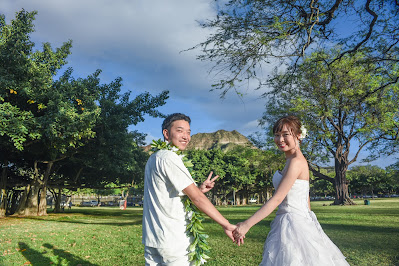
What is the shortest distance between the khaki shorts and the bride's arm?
2.72ft

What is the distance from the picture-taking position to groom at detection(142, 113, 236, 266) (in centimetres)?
269

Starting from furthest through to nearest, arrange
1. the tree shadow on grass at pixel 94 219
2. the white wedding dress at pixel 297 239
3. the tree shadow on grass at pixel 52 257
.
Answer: the tree shadow on grass at pixel 94 219 → the tree shadow on grass at pixel 52 257 → the white wedding dress at pixel 297 239

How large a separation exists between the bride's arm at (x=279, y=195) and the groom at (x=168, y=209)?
23.3 inches

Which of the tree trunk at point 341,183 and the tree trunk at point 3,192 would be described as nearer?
the tree trunk at point 3,192

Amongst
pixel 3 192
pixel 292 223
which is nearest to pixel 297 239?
pixel 292 223

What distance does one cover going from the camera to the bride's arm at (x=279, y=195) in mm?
3268

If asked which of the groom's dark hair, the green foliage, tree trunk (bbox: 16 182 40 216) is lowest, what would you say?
tree trunk (bbox: 16 182 40 216)

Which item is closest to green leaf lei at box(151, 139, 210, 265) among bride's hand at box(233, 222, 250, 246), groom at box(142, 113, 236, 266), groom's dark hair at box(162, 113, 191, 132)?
groom at box(142, 113, 236, 266)

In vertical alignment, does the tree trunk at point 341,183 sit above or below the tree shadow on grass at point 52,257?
above

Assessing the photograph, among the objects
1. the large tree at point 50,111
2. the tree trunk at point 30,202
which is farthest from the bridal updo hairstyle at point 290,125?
the tree trunk at point 30,202

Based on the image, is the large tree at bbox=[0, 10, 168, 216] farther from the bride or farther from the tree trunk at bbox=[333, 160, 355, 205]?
the tree trunk at bbox=[333, 160, 355, 205]

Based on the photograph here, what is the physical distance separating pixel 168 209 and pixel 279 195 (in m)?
1.29

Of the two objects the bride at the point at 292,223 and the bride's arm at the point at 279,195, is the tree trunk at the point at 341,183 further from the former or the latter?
the bride's arm at the point at 279,195

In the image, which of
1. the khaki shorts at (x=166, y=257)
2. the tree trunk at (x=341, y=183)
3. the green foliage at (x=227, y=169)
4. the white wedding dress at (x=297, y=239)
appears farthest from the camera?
the green foliage at (x=227, y=169)
